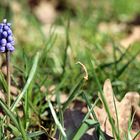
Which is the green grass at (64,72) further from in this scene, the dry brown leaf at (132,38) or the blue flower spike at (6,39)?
the blue flower spike at (6,39)

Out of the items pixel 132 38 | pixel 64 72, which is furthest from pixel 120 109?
pixel 132 38

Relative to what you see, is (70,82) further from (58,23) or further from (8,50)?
(58,23)

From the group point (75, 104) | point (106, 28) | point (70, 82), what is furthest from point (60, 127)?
point (106, 28)

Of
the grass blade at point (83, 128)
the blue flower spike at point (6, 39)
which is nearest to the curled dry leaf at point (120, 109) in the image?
the grass blade at point (83, 128)

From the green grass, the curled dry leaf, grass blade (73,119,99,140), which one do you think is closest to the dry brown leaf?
the green grass

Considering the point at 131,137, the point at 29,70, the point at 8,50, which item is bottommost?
the point at 131,137
